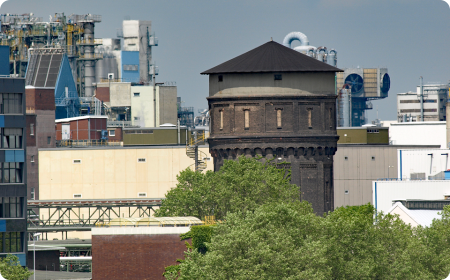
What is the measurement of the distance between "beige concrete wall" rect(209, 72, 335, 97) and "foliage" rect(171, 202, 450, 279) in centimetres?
2630

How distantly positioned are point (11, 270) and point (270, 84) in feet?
92.4

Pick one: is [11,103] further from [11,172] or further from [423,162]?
[423,162]

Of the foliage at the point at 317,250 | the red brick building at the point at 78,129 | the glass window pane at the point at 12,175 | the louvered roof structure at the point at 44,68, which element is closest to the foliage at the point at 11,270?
the glass window pane at the point at 12,175

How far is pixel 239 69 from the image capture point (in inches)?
3393

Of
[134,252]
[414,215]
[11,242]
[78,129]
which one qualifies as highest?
[78,129]

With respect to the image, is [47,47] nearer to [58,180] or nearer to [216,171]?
[58,180]

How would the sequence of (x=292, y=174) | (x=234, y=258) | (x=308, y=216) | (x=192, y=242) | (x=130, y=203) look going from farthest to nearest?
(x=130, y=203)
(x=292, y=174)
(x=192, y=242)
(x=308, y=216)
(x=234, y=258)

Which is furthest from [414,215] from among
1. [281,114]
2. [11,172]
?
[11,172]

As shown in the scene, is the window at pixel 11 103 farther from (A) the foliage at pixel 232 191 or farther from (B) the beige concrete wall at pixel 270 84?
(B) the beige concrete wall at pixel 270 84

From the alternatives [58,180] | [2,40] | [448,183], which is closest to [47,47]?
[2,40]

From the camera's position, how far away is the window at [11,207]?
7644 cm

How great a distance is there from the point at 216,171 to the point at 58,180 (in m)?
31.6

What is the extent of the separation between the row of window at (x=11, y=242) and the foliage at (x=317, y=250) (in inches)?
800

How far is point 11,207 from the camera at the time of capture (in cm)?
7669
